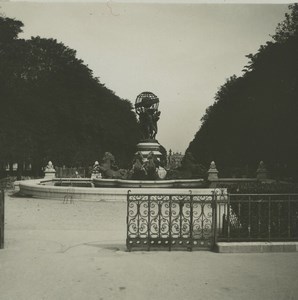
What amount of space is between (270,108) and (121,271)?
31398 millimetres

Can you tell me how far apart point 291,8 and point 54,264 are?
3403 centimetres

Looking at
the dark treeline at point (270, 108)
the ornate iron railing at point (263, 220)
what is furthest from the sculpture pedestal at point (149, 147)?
the ornate iron railing at point (263, 220)

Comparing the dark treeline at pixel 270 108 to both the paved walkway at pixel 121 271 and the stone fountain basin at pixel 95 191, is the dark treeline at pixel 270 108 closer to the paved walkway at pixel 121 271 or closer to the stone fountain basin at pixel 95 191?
the stone fountain basin at pixel 95 191

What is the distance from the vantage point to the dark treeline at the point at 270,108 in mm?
34031

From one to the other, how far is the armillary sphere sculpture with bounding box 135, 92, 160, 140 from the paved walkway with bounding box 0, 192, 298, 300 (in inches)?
848

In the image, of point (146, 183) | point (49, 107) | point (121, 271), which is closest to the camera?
point (121, 271)

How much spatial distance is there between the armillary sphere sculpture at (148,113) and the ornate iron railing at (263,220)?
2281 centimetres

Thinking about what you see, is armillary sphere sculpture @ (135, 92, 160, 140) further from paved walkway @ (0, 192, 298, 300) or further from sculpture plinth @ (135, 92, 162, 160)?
paved walkway @ (0, 192, 298, 300)

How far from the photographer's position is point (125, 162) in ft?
199

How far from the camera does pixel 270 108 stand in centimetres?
3716

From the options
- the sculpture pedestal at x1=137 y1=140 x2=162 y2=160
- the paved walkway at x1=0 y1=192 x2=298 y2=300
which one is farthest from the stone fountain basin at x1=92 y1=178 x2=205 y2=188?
the paved walkway at x1=0 y1=192 x2=298 y2=300

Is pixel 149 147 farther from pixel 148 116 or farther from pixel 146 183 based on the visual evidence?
pixel 146 183

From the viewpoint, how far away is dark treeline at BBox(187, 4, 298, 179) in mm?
34031

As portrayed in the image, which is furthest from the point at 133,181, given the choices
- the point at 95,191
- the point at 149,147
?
the point at 149,147
